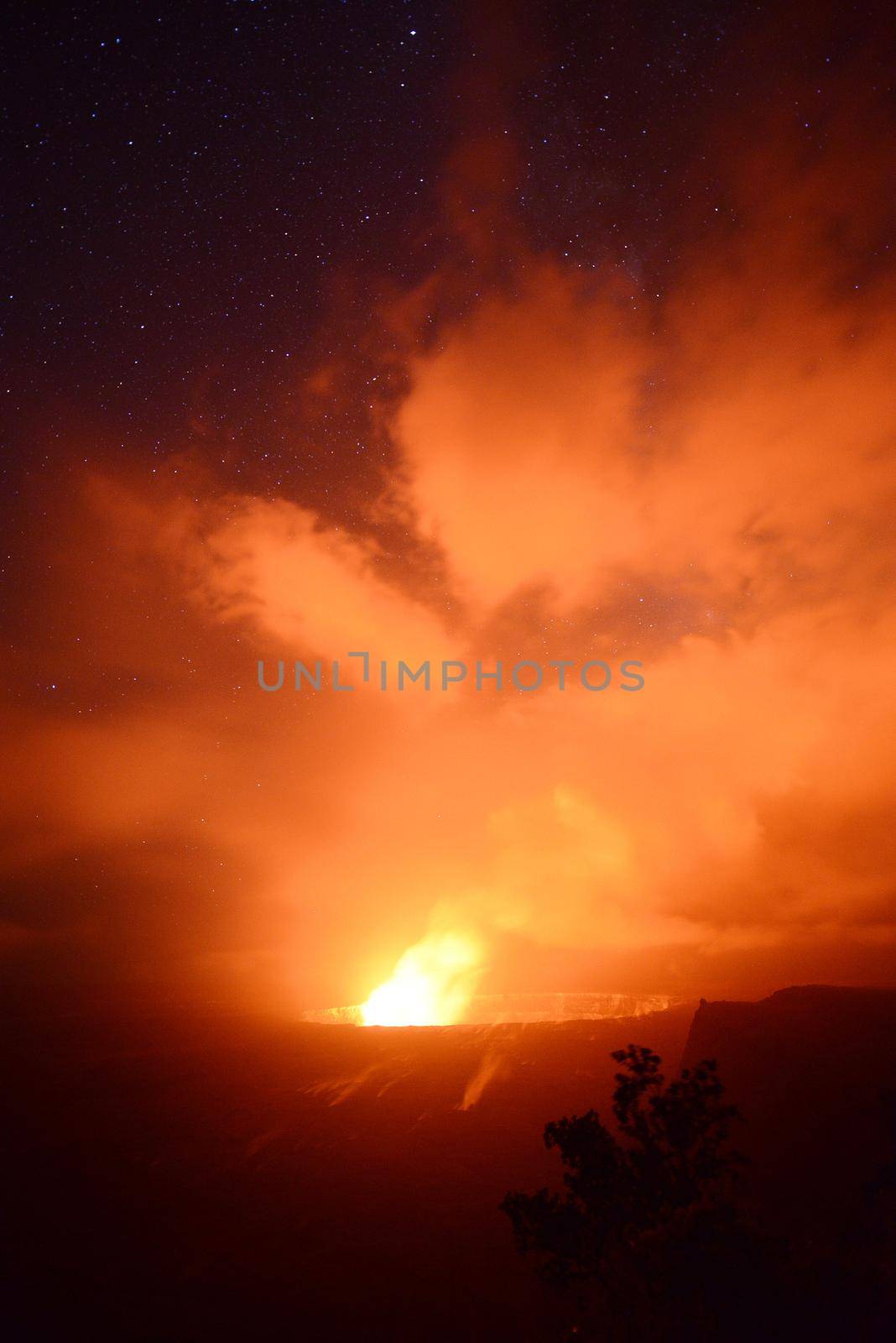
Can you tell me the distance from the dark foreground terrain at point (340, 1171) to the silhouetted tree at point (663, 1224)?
19.9 m

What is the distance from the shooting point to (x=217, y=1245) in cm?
4769

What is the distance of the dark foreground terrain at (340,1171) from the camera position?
38.4 meters

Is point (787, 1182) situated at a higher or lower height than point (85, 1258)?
higher

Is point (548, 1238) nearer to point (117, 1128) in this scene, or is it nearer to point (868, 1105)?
point (868, 1105)

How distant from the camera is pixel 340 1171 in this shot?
205 feet

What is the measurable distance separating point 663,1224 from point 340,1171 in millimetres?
56675

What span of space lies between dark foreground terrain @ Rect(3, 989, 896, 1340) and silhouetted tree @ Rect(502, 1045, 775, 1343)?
1993 centimetres

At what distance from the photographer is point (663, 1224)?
67.4ft

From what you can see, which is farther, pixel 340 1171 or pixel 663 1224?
pixel 340 1171

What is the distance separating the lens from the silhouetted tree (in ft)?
63.5

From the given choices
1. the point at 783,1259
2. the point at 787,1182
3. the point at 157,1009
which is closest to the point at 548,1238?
the point at 783,1259

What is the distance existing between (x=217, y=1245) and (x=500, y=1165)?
28558 millimetres

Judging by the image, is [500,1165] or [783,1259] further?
[500,1165]

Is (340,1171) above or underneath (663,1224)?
underneath
